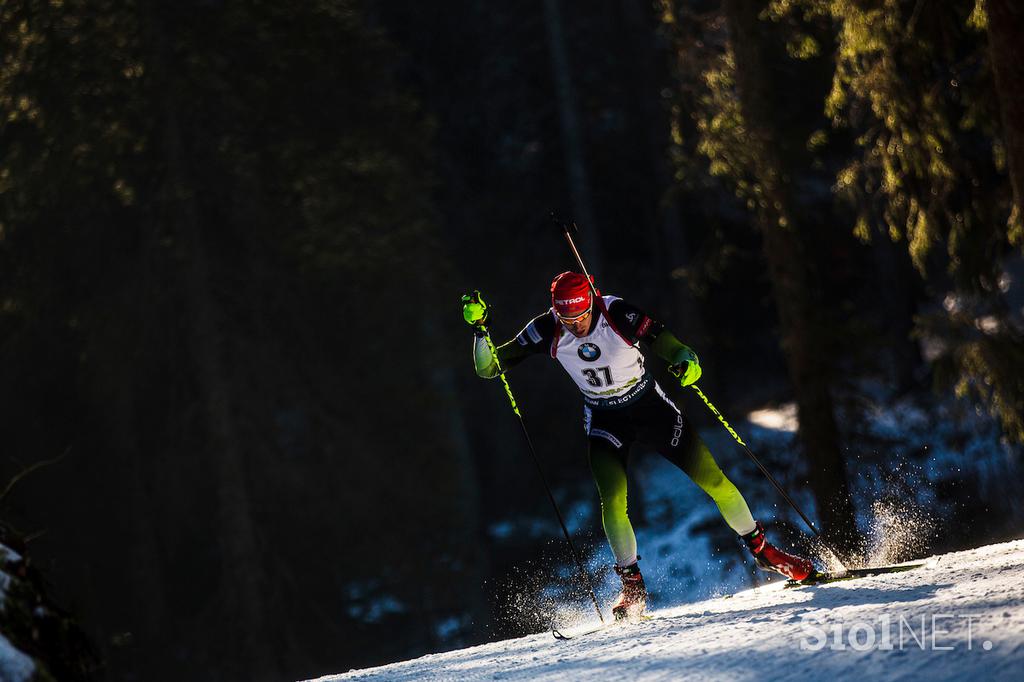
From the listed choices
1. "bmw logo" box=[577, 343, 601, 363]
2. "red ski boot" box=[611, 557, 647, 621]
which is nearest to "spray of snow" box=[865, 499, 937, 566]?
"red ski boot" box=[611, 557, 647, 621]

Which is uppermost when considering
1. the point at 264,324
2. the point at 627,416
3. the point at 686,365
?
the point at 264,324

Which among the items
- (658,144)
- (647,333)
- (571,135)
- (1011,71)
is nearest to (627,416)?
(647,333)

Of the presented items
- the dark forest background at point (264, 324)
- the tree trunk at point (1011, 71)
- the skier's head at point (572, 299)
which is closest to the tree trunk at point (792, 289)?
the dark forest background at point (264, 324)

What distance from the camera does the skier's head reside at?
7.08 meters

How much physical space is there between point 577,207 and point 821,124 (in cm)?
432

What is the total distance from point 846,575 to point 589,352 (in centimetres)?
221

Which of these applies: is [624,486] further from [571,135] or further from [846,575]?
[571,135]

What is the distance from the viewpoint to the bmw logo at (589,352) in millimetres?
7295

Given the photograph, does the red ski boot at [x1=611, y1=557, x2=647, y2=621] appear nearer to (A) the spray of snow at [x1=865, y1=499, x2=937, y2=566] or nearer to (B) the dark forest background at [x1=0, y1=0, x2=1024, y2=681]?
(A) the spray of snow at [x1=865, y1=499, x2=937, y2=566]

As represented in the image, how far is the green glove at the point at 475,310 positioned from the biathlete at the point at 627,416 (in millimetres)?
221

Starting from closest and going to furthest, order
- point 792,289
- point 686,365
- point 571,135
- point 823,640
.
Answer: point 823,640, point 686,365, point 792,289, point 571,135

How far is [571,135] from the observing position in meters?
19.3

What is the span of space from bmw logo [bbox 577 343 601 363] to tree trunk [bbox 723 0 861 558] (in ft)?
15.9

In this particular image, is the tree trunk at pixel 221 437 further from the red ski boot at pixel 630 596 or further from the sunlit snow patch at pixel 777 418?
the sunlit snow patch at pixel 777 418
